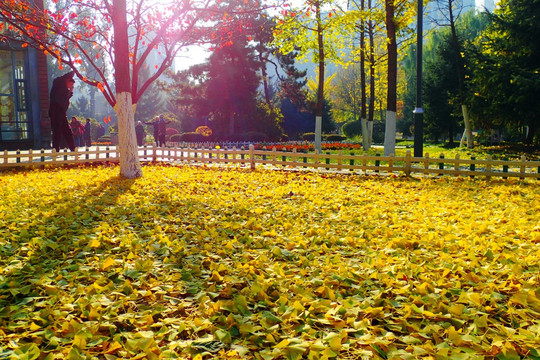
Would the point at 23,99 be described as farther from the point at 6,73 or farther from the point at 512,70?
the point at 512,70

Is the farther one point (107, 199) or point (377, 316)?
point (107, 199)

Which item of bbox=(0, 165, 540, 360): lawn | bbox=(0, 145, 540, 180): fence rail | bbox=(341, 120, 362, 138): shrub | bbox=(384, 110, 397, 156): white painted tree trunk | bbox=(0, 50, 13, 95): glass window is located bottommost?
bbox=(0, 165, 540, 360): lawn

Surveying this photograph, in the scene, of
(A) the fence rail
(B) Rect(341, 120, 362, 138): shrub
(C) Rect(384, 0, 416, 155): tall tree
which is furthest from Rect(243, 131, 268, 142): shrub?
(C) Rect(384, 0, 416, 155): tall tree

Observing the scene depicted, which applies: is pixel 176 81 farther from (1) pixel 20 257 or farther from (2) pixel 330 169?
(1) pixel 20 257

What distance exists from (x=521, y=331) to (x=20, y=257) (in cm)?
456

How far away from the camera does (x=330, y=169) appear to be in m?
14.3

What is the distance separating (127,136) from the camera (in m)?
11.5

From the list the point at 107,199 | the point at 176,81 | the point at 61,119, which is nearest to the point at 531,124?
the point at 107,199

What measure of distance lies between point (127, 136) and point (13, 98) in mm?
14278

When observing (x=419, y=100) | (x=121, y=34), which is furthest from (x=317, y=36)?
(x=121, y=34)

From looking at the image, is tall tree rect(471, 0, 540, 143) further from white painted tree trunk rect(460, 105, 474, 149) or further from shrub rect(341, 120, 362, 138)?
shrub rect(341, 120, 362, 138)

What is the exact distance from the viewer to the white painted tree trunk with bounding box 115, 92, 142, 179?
11344mm

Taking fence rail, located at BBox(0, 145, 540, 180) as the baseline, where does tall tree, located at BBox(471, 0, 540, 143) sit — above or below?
above

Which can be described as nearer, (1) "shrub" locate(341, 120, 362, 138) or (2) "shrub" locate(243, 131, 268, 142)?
(2) "shrub" locate(243, 131, 268, 142)
